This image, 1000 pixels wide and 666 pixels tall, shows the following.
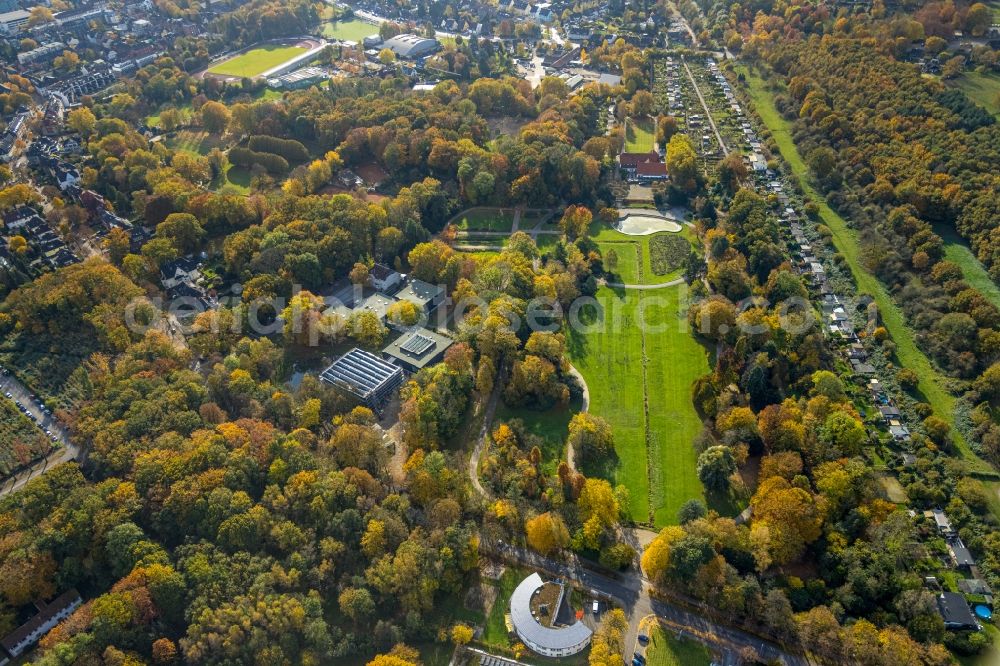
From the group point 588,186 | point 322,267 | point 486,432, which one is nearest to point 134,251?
point 322,267

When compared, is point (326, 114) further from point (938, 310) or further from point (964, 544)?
point (964, 544)

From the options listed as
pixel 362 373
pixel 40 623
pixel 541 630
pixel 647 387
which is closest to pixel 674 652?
pixel 541 630

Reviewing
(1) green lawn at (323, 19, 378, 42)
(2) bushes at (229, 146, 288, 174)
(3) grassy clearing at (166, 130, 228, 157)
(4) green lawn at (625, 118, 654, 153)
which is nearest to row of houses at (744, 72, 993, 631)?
(4) green lawn at (625, 118, 654, 153)

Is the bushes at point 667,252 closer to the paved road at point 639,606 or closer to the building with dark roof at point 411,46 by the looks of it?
the paved road at point 639,606

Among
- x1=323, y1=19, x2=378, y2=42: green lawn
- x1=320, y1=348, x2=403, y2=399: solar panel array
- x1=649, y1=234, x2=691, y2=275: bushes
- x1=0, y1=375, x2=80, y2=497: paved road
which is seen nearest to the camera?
x1=0, y1=375, x2=80, y2=497: paved road

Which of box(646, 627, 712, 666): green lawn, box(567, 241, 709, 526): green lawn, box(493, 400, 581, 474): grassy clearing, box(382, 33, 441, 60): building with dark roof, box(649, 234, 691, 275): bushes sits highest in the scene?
box(382, 33, 441, 60): building with dark roof

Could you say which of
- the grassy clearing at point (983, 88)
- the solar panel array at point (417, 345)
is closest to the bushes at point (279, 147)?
the solar panel array at point (417, 345)

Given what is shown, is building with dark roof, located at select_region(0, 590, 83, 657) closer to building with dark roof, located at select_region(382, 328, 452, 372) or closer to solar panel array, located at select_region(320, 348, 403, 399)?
solar panel array, located at select_region(320, 348, 403, 399)

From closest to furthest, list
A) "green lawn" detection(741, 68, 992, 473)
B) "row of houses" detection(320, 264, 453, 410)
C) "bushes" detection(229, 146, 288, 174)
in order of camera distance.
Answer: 1. "green lawn" detection(741, 68, 992, 473)
2. "row of houses" detection(320, 264, 453, 410)
3. "bushes" detection(229, 146, 288, 174)
